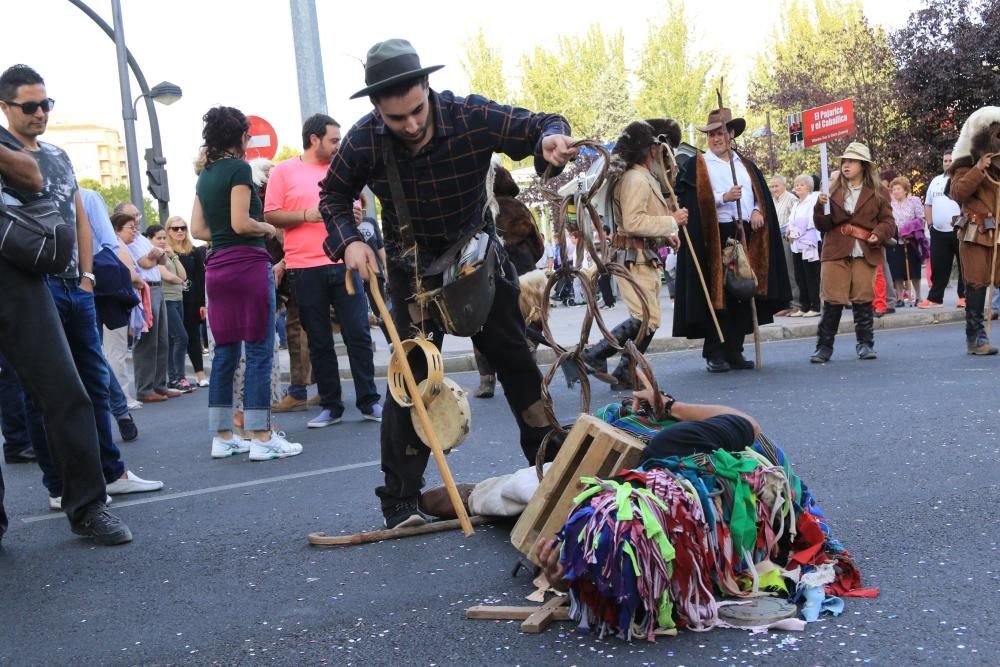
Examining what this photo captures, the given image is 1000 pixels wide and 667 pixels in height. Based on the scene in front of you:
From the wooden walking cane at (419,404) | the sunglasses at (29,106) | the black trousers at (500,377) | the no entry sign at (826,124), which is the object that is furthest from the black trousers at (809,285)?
the sunglasses at (29,106)

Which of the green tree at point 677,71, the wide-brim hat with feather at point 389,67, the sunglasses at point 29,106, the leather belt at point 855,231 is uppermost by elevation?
the green tree at point 677,71

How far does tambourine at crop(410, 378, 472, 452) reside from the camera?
4379 mm

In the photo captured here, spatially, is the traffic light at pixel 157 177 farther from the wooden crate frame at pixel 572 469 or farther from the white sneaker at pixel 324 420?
the wooden crate frame at pixel 572 469

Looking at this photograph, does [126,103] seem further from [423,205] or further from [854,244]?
[423,205]

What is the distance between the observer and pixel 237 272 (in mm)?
6594

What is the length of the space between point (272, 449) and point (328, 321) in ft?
4.30

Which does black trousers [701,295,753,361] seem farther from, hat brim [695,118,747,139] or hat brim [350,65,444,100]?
hat brim [350,65,444,100]

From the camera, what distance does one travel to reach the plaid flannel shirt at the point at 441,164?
4.36 metres

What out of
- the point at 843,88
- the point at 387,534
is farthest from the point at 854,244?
the point at 843,88

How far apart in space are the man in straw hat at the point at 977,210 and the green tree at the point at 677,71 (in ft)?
117

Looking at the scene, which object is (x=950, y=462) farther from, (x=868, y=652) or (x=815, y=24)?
(x=815, y=24)

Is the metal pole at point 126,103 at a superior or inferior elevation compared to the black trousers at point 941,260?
superior

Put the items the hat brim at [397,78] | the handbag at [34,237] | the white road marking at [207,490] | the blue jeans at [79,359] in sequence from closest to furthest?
the hat brim at [397,78] < the handbag at [34,237] < the blue jeans at [79,359] < the white road marking at [207,490]

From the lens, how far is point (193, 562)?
15.0 ft
